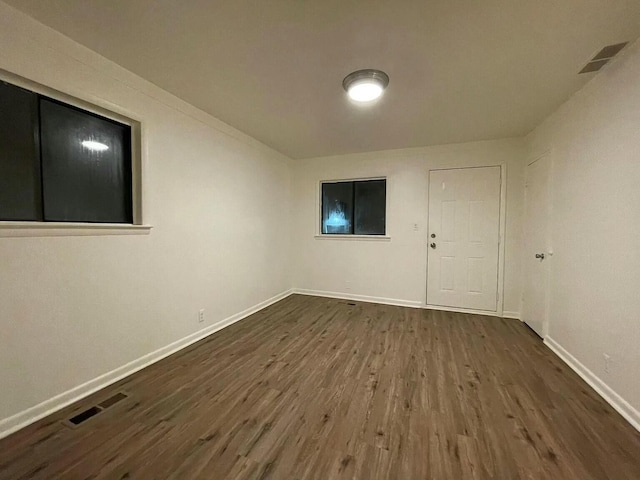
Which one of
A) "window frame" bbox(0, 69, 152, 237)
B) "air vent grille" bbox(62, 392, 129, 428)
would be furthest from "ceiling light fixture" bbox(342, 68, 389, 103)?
"air vent grille" bbox(62, 392, 129, 428)

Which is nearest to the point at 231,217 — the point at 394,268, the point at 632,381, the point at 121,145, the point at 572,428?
the point at 121,145

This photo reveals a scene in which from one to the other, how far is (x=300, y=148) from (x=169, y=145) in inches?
84.9

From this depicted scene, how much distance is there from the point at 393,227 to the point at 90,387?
404cm

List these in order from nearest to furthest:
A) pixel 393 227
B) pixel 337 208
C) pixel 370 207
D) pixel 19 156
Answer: pixel 19 156
pixel 393 227
pixel 370 207
pixel 337 208

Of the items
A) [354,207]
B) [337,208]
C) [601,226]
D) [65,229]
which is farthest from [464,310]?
[65,229]

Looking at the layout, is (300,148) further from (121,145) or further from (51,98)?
(51,98)

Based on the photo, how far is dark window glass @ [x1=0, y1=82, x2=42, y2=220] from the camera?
1654 mm

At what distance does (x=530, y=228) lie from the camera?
3.50 metres

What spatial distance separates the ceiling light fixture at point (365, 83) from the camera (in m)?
2.18

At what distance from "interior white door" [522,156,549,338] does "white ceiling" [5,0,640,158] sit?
76cm

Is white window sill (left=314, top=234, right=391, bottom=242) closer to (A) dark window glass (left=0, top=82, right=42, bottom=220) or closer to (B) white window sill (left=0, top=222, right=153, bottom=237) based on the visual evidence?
(B) white window sill (left=0, top=222, right=153, bottom=237)

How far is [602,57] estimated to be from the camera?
1.99 metres

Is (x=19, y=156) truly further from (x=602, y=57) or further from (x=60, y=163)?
(x=602, y=57)

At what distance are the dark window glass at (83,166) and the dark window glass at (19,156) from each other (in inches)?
1.9
